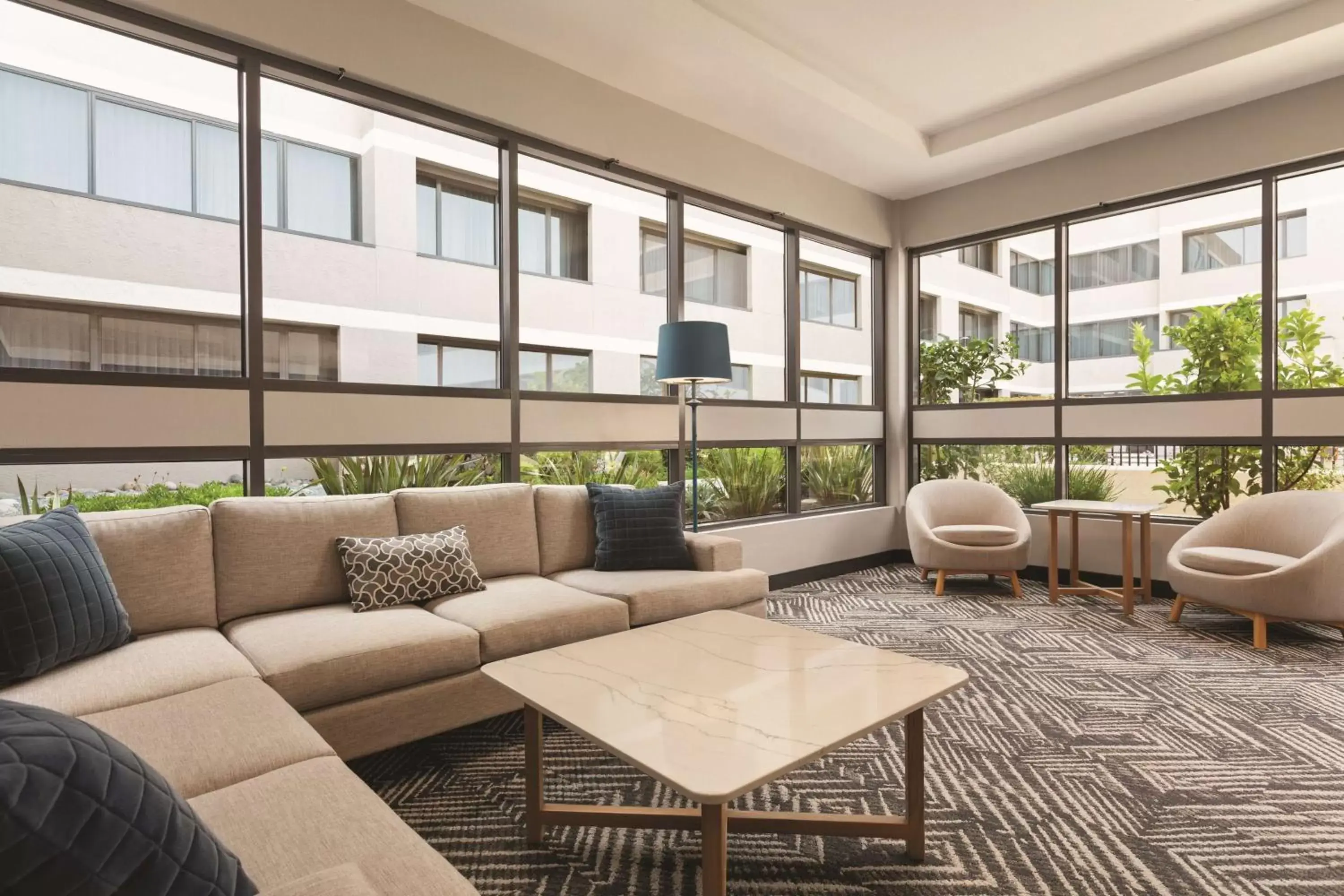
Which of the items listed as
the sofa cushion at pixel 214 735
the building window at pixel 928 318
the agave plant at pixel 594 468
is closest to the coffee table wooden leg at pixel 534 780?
the sofa cushion at pixel 214 735

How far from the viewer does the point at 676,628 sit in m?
2.48

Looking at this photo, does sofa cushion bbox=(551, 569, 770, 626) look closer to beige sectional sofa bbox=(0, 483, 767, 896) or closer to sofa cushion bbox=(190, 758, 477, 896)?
beige sectional sofa bbox=(0, 483, 767, 896)

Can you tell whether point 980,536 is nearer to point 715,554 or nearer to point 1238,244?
point 715,554

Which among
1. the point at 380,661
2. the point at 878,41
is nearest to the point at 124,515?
the point at 380,661

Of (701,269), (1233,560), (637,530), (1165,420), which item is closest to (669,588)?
(637,530)

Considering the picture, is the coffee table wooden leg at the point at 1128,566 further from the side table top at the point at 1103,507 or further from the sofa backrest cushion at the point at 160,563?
the sofa backrest cushion at the point at 160,563

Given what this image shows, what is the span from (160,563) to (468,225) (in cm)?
217

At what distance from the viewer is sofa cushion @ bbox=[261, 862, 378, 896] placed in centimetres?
93

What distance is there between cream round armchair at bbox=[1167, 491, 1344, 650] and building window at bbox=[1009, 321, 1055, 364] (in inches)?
64.9

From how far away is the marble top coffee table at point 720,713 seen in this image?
1467 millimetres

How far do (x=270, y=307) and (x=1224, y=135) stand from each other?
5.54 m

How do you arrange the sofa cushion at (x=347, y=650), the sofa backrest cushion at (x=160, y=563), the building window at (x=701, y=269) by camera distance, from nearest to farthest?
the sofa cushion at (x=347, y=650), the sofa backrest cushion at (x=160, y=563), the building window at (x=701, y=269)

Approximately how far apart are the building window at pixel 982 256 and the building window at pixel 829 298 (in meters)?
0.87

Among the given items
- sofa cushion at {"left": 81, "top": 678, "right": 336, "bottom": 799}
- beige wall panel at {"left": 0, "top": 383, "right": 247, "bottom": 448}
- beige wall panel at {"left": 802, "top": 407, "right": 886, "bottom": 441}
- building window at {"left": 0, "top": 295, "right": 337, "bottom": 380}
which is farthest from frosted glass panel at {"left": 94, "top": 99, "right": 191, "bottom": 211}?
beige wall panel at {"left": 802, "top": 407, "right": 886, "bottom": 441}
